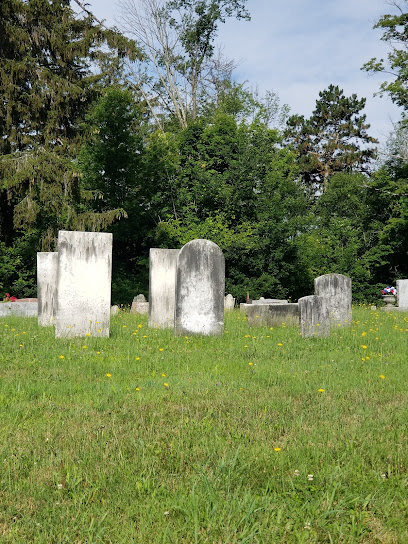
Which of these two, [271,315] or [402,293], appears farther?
[402,293]

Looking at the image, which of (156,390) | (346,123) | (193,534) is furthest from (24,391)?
(346,123)

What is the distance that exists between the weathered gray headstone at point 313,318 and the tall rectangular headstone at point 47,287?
5290mm

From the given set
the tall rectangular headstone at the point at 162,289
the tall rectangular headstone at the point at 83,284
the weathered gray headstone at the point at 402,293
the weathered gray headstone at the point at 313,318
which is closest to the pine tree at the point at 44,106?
the tall rectangular headstone at the point at 162,289

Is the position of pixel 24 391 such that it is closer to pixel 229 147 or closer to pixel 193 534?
pixel 193 534

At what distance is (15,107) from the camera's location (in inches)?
715

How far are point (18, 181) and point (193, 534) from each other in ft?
53.4

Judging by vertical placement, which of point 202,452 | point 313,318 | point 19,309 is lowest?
point 202,452

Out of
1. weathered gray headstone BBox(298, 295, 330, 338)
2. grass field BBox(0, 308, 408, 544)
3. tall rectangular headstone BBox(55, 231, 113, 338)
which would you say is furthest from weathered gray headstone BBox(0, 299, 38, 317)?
weathered gray headstone BBox(298, 295, 330, 338)

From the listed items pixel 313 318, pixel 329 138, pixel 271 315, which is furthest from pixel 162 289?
pixel 329 138

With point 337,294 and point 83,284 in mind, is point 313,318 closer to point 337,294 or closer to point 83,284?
point 337,294

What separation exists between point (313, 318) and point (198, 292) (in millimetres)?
2051

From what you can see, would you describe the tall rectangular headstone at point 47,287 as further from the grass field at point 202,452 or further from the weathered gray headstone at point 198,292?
the grass field at point 202,452

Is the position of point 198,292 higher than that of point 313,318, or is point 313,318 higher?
point 198,292

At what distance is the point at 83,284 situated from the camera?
27.9 feet
